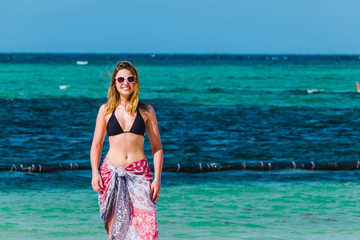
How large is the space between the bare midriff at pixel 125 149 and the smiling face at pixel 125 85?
0.96 feet

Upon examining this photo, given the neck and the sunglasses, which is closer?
the sunglasses

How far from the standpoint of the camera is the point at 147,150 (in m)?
16.5

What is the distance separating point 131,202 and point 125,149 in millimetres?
379

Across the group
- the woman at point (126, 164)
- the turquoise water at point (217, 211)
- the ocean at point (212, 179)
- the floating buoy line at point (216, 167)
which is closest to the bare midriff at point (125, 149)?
the woman at point (126, 164)

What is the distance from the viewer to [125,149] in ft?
15.9

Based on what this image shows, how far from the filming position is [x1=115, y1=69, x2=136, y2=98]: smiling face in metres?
4.82

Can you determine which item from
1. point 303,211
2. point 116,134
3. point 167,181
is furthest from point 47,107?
point 116,134

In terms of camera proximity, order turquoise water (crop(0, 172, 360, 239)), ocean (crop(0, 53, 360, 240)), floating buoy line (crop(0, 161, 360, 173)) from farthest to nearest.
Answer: floating buoy line (crop(0, 161, 360, 173))
ocean (crop(0, 53, 360, 240))
turquoise water (crop(0, 172, 360, 239))

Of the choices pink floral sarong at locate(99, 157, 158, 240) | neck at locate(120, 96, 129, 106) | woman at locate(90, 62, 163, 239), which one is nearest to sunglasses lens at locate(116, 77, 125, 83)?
woman at locate(90, 62, 163, 239)

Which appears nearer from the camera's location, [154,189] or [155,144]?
[154,189]

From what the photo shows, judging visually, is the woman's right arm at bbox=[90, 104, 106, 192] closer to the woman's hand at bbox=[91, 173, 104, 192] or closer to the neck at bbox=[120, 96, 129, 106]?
the woman's hand at bbox=[91, 173, 104, 192]

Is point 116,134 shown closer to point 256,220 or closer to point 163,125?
point 256,220

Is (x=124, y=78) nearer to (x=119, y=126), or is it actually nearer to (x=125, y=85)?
(x=125, y=85)

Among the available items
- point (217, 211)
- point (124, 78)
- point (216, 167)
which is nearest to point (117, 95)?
point (124, 78)
